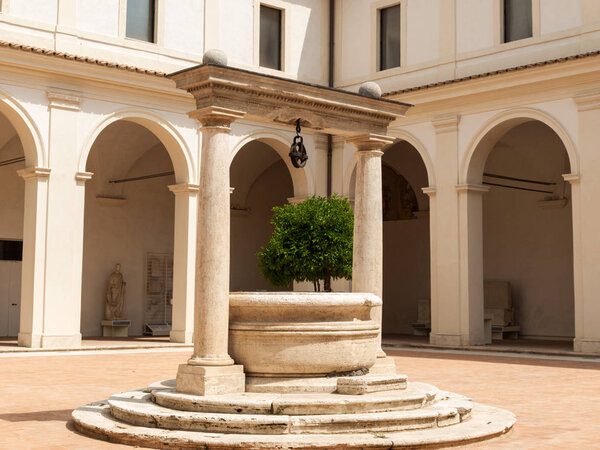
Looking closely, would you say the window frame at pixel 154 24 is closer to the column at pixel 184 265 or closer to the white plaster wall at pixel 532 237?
the column at pixel 184 265

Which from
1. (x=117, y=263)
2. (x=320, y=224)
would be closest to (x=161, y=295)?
(x=117, y=263)

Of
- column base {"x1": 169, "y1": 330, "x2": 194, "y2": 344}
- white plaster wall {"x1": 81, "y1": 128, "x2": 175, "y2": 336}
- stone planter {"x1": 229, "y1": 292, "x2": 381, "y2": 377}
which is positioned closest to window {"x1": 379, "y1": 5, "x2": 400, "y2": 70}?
white plaster wall {"x1": 81, "y1": 128, "x2": 175, "y2": 336}

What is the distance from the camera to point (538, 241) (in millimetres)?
20609

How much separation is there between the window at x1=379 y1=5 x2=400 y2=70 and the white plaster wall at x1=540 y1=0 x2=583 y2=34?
376 cm

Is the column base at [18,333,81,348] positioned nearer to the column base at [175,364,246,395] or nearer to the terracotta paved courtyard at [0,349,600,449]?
the terracotta paved courtyard at [0,349,600,449]

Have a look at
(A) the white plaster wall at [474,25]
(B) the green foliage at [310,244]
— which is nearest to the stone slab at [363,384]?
(B) the green foliage at [310,244]

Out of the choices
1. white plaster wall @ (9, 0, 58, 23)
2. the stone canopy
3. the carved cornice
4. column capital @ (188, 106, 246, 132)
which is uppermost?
white plaster wall @ (9, 0, 58, 23)

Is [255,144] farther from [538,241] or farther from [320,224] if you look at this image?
[320,224]

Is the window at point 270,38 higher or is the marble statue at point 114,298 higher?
the window at point 270,38

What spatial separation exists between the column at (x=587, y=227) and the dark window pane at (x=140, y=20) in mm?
8592

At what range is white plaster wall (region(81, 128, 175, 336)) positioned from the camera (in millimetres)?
20219

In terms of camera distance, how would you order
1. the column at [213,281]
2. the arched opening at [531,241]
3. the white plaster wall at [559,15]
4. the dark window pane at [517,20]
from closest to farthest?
the column at [213,281] < the white plaster wall at [559,15] < the dark window pane at [517,20] < the arched opening at [531,241]

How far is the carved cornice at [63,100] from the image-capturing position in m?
15.6

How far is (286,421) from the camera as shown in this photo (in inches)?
256
